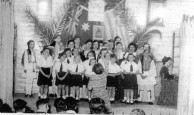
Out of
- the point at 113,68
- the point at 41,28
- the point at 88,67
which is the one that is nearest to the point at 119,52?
the point at 113,68

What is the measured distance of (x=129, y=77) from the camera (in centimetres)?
455

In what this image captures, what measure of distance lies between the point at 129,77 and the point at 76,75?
84 centimetres

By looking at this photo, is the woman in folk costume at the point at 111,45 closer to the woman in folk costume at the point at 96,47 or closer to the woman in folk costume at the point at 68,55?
the woman in folk costume at the point at 96,47

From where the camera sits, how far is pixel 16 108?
443cm

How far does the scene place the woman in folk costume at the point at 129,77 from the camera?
14.9 ft

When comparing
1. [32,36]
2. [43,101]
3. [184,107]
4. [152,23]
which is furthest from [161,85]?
[32,36]

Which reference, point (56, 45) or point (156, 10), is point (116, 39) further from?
point (56, 45)

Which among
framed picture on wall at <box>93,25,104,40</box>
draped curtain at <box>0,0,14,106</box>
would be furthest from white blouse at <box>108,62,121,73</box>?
draped curtain at <box>0,0,14,106</box>

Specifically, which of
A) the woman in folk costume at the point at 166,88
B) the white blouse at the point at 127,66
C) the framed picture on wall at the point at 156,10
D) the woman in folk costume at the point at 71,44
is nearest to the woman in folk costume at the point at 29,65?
the woman in folk costume at the point at 71,44

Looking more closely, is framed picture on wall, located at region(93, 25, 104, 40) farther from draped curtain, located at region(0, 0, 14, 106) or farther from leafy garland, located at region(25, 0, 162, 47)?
draped curtain, located at region(0, 0, 14, 106)

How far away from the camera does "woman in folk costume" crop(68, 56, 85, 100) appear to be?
14.9 ft

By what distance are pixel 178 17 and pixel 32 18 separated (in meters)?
2.26

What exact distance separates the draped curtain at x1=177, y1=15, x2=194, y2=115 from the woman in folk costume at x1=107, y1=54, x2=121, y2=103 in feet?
3.26

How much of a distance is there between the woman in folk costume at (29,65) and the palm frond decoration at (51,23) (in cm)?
27
